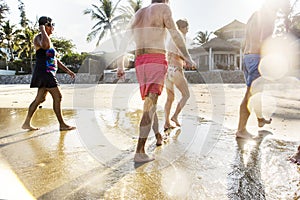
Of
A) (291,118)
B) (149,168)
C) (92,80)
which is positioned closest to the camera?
(149,168)

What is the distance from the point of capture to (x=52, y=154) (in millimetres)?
2719

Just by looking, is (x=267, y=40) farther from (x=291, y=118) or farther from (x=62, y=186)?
(x=62, y=186)

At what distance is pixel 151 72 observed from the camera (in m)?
2.56

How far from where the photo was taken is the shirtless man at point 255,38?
A: 311cm

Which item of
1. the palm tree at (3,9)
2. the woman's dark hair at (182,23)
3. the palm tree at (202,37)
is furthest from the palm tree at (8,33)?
the woman's dark hair at (182,23)

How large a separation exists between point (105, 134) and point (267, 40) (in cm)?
235

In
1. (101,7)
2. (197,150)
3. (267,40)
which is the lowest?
(197,150)

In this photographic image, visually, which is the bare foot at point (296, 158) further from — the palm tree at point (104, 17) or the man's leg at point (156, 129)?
the palm tree at point (104, 17)

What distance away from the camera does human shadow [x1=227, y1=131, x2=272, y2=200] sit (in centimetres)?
177

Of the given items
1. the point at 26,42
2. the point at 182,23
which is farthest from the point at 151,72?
the point at 26,42

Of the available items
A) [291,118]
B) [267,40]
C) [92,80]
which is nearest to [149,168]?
[267,40]

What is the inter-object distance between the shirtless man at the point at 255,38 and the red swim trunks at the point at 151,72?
1223 mm

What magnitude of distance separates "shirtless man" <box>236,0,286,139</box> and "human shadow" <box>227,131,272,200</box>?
460 millimetres

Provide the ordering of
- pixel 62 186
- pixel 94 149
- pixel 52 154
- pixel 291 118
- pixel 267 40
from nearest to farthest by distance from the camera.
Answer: pixel 62 186
pixel 52 154
pixel 94 149
pixel 267 40
pixel 291 118
